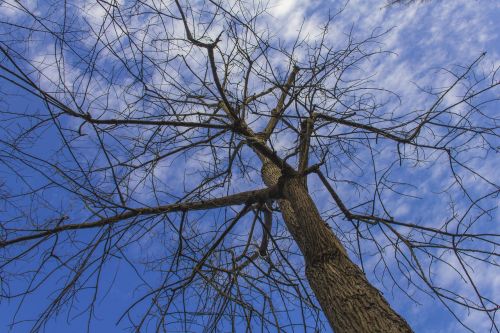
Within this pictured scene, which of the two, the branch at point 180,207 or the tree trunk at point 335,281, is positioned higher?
the branch at point 180,207

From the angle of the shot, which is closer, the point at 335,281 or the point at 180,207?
the point at 335,281

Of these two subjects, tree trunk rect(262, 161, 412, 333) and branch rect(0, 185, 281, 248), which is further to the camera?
branch rect(0, 185, 281, 248)

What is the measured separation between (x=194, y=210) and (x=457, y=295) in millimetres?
1831

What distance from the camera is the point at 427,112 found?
2.93m

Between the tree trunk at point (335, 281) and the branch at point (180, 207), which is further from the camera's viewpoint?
the branch at point (180, 207)

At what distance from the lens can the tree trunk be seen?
2.14 m

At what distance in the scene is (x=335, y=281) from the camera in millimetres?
2434

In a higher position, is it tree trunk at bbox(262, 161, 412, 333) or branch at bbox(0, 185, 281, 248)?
branch at bbox(0, 185, 281, 248)

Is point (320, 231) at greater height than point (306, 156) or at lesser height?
lesser

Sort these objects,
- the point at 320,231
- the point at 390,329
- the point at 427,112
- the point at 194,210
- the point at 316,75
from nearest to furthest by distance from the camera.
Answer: the point at 390,329 < the point at 320,231 < the point at 427,112 < the point at 316,75 < the point at 194,210

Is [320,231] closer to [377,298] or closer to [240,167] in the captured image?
[377,298]

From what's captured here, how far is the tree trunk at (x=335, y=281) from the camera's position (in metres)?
2.14

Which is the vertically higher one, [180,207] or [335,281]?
[180,207]

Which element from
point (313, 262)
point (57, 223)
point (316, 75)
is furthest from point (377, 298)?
point (57, 223)
